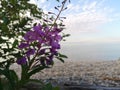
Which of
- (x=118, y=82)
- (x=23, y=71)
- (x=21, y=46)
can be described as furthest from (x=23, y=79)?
(x=118, y=82)

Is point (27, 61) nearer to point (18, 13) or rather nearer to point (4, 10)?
point (4, 10)

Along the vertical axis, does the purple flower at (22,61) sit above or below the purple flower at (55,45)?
below

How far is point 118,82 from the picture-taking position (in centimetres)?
→ 875

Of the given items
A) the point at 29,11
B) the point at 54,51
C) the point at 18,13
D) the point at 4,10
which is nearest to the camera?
the point at 54,51

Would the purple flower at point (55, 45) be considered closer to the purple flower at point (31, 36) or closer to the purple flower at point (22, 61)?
the purple flower at point (31, 36)

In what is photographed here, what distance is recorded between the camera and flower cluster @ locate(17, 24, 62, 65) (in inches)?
134

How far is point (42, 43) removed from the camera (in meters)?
3.42

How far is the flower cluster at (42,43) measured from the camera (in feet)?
11.2

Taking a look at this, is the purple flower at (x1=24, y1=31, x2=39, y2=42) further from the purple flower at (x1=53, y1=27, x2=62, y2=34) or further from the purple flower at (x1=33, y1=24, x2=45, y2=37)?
the purple flower at (x1=53, y1=27, x2=62, y2=34)

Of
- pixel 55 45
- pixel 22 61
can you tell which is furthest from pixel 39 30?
pixel 22 61

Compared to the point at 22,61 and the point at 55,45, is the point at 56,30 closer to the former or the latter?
the point at 55,45

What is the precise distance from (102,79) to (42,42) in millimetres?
5774

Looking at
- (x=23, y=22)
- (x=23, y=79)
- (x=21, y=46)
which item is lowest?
(x=23, y=79)

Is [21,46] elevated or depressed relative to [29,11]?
depressed
